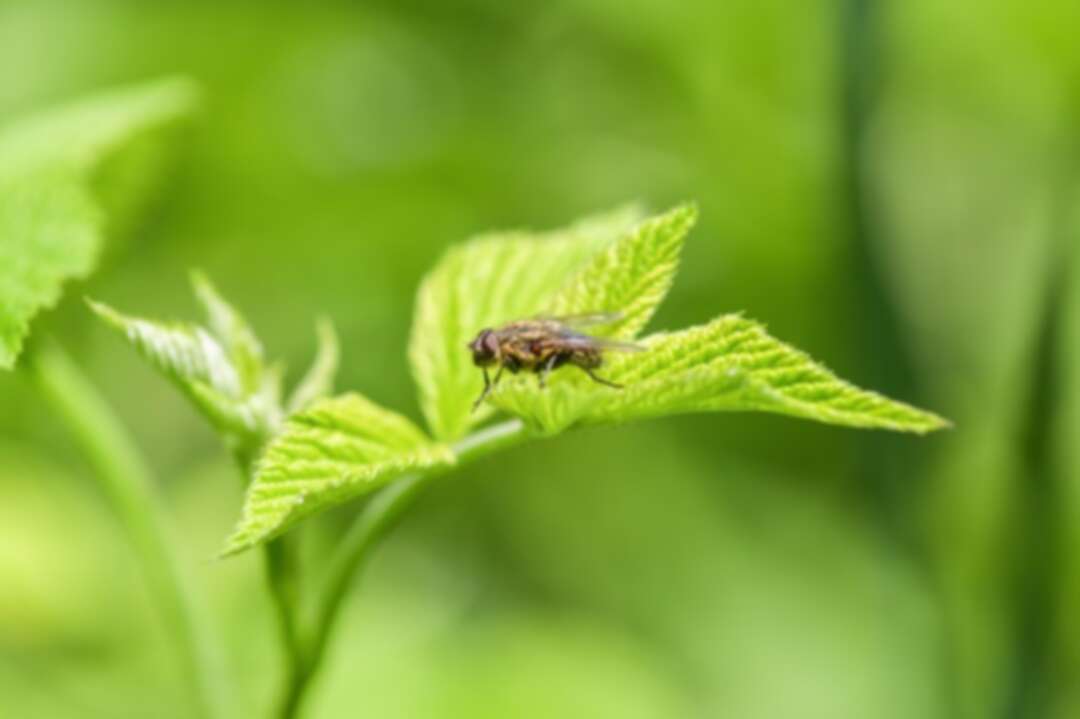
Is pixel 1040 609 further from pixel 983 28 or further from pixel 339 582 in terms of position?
pixel 983 28

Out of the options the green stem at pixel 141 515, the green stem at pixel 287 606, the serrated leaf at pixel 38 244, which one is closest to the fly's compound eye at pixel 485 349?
the green stem at pixel 287 606

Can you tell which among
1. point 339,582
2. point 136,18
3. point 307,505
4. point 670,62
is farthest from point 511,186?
point 307,505

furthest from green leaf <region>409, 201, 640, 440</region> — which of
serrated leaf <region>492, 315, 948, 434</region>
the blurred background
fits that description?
the blurred background

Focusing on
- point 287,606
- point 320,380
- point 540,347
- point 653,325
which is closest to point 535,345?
point 540,347

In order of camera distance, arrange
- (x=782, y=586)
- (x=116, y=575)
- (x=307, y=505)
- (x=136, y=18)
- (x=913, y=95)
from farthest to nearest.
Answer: (x=136, y=18)
(x=913, y=95)
(x=782, y=586)
(x=116, y=575)
(x=307, y=505)

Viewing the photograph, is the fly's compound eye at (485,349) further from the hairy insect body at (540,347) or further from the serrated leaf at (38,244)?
the serrated leaf at (38,244)

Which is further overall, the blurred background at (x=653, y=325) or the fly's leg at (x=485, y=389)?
the blurred background at (x=653, y=325)

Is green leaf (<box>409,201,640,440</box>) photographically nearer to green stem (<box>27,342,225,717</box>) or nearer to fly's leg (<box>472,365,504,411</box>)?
fly's leg (<box>472,365,504,411</box>)
